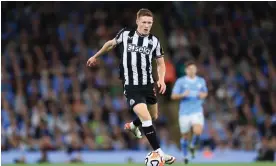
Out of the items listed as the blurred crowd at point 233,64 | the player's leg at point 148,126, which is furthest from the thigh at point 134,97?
the blurred crowd at point 233,64

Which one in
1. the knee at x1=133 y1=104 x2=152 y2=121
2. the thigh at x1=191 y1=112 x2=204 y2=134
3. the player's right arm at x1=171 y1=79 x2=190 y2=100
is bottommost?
the thigh at x1=191 y1=112 x2=204 y2=134

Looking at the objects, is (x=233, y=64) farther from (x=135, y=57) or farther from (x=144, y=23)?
(x=144, y=23)

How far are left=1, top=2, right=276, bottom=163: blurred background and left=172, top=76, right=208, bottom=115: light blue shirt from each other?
2.56 m

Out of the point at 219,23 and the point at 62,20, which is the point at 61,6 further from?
the point at 219,23

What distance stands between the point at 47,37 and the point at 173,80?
13.0ft

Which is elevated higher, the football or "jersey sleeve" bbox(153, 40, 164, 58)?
"jersey sleeve" bbox(153, 40, 164, 58)

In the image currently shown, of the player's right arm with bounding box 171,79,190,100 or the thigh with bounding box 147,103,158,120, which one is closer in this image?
the thigh with bounding box 147,103,158,120

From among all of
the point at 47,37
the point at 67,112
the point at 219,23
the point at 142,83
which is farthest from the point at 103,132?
the point at 142,83

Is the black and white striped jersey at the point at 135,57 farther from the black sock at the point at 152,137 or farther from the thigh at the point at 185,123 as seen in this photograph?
the thigh at the point at 185,123

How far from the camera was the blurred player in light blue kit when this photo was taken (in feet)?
52.5

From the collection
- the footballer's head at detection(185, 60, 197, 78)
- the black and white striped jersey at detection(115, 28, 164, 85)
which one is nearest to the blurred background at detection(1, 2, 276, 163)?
the footballer's head at detection(185, 60, 197, 78)

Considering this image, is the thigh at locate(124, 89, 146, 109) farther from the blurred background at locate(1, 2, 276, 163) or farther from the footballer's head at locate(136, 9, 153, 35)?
the blurred background at locate(1, 2, 276, 163)

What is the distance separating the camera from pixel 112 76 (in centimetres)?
2123

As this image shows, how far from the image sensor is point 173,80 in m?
20.4
